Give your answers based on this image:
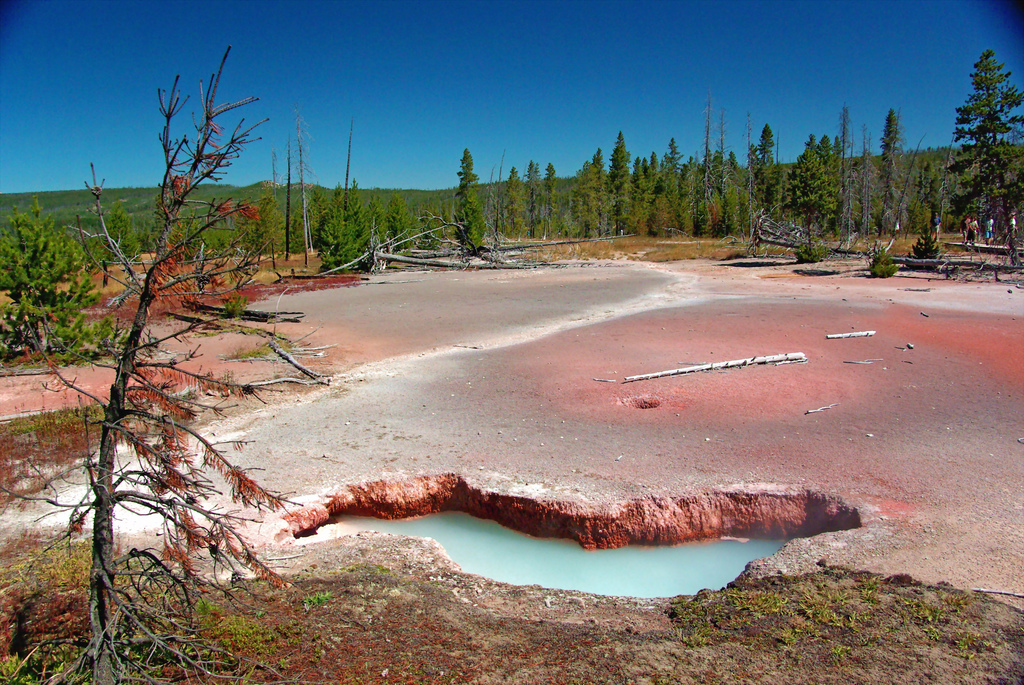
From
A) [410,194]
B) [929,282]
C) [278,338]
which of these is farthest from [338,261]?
[410,194]

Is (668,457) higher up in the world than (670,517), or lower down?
higher up

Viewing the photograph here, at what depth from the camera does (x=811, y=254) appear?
34.7 metres

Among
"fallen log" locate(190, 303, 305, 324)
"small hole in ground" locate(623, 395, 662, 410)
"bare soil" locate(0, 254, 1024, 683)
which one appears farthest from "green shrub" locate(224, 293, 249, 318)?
"small hole in ground" locate(623, 395, 662, 410)

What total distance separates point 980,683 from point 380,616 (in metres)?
4.07

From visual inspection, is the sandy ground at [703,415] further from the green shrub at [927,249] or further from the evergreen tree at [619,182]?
Answer: the evergreen tree at [619,182]

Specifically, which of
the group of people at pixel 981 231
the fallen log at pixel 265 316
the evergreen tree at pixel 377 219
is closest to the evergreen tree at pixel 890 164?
the group of people at pixel 981 231

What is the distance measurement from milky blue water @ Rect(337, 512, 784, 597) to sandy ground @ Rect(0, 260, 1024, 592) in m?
0.64

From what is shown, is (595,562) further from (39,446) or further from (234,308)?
(234,308)

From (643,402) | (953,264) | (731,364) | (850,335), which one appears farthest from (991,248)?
(643,402)

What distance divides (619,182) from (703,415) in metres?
64.4

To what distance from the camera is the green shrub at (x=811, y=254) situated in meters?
34.7

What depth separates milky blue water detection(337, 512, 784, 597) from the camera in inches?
251

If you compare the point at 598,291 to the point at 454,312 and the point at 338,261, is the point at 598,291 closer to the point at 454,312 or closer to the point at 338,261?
→ the point at 454,312

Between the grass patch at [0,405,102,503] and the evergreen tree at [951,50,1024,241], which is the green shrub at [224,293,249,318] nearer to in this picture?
the grass patch at [0,405,102,503]
